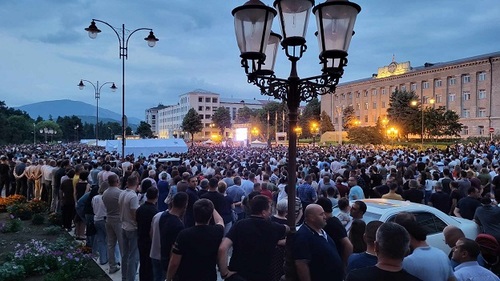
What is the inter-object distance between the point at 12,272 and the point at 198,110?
386ft

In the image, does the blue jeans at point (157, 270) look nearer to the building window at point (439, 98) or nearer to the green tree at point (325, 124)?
A: the building window at point (439, 98)

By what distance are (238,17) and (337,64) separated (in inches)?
50.0

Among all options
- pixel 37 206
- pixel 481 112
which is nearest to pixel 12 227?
pixel 37 206

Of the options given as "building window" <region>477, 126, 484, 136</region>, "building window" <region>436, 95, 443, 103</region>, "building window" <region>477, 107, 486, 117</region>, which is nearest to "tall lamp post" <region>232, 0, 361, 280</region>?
"building window" <region>477, 126, 484, 136</region>

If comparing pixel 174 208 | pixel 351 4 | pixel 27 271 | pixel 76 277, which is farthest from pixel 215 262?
pixel 27 271

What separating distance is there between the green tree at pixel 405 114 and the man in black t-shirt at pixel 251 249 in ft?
180

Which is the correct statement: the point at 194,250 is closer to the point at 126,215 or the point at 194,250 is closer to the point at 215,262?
the point at 215,262

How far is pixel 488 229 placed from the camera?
19.9 ft

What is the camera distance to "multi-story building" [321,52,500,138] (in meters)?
60.8

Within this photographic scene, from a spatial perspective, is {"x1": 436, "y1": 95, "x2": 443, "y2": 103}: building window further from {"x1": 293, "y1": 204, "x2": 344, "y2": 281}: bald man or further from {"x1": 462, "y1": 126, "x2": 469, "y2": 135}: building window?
{"x1": 293, "y1": 204, "x2": 344, "y2": 281}: bald man

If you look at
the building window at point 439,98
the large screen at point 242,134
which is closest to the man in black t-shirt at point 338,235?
the large screen at point 242,134

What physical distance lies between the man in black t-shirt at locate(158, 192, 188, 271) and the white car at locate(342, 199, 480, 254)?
3.30 meters

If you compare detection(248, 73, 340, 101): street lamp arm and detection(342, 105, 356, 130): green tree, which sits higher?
detection(342, 105, 356, 130): green tree

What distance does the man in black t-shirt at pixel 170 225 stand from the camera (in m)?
4.62
